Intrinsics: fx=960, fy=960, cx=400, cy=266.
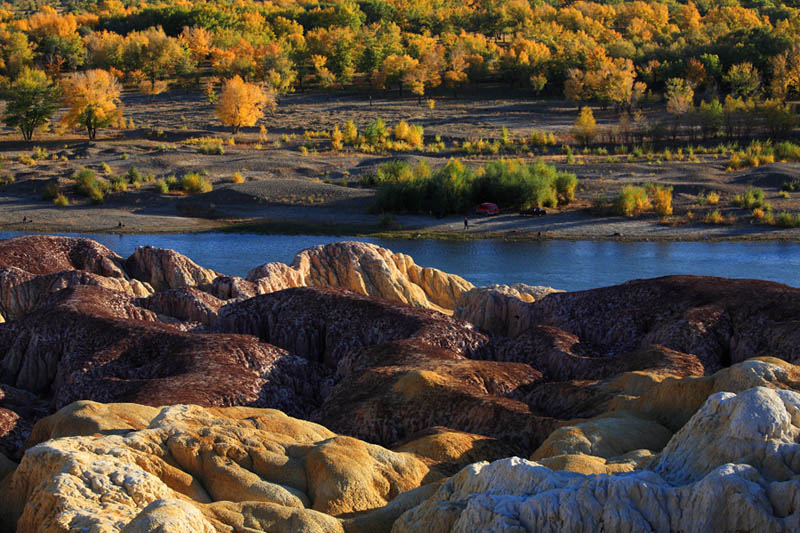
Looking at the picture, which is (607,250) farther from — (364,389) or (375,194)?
(364,389)

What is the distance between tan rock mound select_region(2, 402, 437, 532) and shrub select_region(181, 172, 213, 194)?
55.7m

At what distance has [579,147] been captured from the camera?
8138 centimetres

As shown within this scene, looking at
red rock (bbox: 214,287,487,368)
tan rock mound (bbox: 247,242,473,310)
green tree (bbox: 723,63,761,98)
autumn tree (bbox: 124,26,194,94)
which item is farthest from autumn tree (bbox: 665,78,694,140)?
red rock (bbox: 214,287,487,368)

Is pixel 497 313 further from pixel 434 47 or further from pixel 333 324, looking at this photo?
pixel 434 47

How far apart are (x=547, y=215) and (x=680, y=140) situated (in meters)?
29.3

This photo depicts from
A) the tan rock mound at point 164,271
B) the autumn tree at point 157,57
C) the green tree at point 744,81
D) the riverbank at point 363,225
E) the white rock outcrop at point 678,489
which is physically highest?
the autumn tree at point 157,57

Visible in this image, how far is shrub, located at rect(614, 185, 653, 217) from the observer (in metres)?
58.8

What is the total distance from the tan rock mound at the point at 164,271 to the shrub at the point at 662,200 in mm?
37652

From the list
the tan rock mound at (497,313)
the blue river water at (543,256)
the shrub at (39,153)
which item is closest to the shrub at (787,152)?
the blue river water at (543,256)

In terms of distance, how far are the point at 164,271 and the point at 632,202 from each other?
37.8 m

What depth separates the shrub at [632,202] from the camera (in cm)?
5875

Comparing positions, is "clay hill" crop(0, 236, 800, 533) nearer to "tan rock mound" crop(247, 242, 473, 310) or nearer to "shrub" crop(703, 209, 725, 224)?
"tan rock mound" crop(247, 242, 473, 310)

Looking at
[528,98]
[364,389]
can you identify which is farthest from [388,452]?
[528,98]

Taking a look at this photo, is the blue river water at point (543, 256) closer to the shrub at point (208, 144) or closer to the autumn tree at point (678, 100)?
the shrub at point (208, 144)
